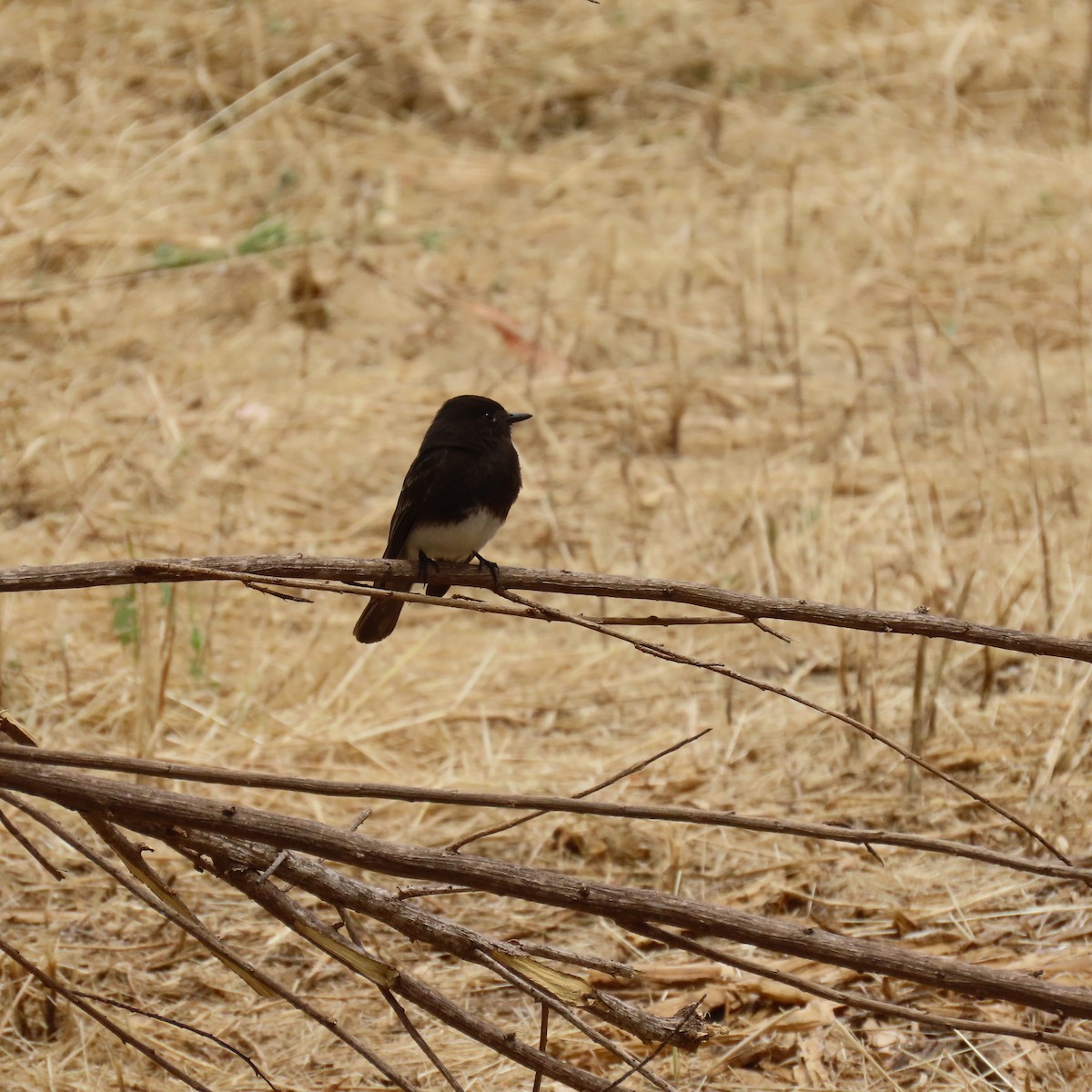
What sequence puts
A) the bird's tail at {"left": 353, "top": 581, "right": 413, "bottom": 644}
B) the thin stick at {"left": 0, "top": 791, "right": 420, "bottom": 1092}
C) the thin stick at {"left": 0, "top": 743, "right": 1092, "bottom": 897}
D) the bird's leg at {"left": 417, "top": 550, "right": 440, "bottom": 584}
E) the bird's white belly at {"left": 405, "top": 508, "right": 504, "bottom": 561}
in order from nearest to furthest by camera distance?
the thin stick at {"left": 0, "top": 743, "right": 1092, "bottom": 897} < the thin stick at {"left": 0, "top": 791, "right": 420, "bottom": 1092} < the bird's leg at {"left": 417, "top": 550, "right": 440, "bottom": 584} < the bird's tail at {"left": 353, "top": 581, "right": 413, "bottom": 644} < the bird's white belly at {"left": 405, "top": 508, "right": 504, "bottom": 561}

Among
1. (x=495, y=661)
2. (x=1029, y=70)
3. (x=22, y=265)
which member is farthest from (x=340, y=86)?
A: (x=495, y=661)

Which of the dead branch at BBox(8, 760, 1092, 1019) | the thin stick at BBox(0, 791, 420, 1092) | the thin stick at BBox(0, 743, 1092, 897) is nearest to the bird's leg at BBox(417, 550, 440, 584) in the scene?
the thin stick at BBox(0, 791, 420, 1092)

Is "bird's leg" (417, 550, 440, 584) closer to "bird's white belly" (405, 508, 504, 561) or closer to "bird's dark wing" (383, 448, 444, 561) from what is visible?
"bird's white belly" (405, 508, 504, 561)

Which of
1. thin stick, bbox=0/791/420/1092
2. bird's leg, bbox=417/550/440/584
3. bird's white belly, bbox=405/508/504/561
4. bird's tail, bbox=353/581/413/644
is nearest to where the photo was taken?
thin stick, bbox=0/791/420/1092

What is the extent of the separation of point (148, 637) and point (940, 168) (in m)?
6.61

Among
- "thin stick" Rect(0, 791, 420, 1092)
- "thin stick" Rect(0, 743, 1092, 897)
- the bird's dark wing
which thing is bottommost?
the bird's dark wing

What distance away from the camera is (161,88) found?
963cm

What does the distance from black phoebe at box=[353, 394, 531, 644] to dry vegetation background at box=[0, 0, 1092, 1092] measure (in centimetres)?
74

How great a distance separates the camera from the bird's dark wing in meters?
4.17

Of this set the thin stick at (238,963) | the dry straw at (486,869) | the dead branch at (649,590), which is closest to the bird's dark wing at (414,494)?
the dry straw at (486,869)

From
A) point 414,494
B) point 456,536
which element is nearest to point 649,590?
point 456,536

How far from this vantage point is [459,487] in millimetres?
4094

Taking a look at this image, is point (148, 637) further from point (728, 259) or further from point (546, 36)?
point (546, 36)

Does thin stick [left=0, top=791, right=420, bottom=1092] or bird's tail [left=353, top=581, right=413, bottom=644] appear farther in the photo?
bird's tail [left=353, top=581, right=413, bottom=644]
